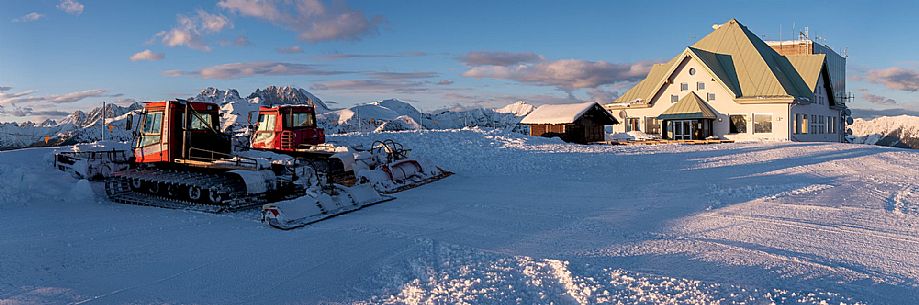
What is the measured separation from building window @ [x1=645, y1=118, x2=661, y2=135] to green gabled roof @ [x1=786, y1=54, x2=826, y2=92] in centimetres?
1110

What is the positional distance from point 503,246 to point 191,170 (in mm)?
9579

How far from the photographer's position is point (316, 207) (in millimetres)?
11242

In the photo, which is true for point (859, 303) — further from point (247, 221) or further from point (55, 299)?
point (247, 221)

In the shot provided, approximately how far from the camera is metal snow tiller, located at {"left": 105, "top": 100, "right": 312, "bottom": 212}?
13047 mm

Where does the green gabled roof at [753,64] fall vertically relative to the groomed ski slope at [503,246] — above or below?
above

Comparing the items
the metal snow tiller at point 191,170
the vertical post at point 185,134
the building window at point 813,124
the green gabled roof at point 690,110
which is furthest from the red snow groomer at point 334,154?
the building window at point 813,124

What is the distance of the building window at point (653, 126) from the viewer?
143 feet

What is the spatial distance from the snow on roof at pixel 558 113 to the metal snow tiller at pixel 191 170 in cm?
2475

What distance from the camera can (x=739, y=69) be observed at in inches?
1698

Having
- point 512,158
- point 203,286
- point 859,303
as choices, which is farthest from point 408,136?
point 859,303

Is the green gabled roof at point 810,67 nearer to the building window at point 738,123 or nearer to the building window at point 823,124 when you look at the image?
the building window at point 823,124

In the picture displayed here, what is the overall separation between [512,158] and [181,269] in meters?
16.4

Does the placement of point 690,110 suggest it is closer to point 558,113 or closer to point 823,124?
point 558,113

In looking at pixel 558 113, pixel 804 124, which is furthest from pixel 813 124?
pixel 558 113
